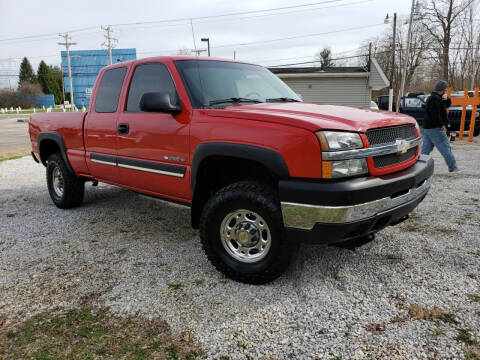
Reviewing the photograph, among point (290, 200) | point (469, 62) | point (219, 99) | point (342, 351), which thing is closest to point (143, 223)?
point (219, 99)

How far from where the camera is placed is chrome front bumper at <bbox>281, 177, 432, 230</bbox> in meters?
2.48

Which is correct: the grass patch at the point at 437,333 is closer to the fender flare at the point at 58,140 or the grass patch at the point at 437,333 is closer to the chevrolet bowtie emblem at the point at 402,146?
the chevrolet bowtie emblem at the point at 402,146

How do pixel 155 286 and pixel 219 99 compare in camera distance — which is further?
pixel 219 99

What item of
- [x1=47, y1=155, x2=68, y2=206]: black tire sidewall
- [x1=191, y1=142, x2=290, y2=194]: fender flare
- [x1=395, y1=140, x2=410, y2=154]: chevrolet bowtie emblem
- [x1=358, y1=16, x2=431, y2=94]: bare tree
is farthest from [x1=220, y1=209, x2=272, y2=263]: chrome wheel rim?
[x1=358, y1=16, x2=431, y2=94]: bare tree

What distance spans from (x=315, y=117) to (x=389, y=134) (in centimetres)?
67

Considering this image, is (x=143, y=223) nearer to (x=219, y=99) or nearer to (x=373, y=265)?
(x=219, y=99)

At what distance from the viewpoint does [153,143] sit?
358 cm

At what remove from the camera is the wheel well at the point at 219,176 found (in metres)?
3.07

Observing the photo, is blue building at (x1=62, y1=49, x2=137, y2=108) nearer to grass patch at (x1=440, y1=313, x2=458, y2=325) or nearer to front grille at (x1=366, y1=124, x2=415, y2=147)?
front grille at (x1=366, y1=124, x2=415, y2=147)

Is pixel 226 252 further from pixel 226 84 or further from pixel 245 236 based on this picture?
pixel 226 84

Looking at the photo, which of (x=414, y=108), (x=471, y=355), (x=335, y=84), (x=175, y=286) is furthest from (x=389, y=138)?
(x=335, y=84)

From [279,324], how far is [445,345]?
3.32 ft

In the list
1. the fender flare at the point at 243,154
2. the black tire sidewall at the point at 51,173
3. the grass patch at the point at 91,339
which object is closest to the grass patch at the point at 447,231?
the fender flare at the point at 243,154

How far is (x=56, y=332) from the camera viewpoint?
2.46 metres
